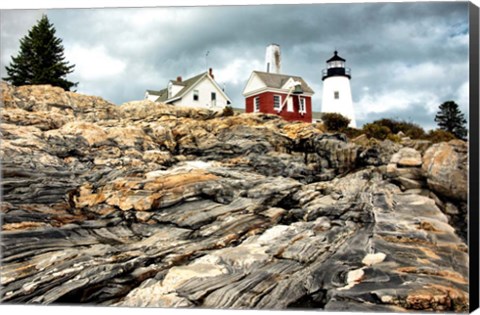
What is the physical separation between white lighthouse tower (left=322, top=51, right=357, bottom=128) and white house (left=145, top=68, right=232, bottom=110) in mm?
3751

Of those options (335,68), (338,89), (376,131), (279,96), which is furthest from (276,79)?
(376,131)

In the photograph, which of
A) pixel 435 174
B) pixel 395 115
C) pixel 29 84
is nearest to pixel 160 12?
pixel 29 84

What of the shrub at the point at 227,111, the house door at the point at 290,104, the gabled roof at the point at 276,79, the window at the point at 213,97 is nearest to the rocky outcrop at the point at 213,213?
the shrub at the point at 227,111

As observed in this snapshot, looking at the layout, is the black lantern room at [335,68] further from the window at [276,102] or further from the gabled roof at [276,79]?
the window at [276,102]

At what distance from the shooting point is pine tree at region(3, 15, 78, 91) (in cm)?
1709

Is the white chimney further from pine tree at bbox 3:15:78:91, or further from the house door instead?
pine tree at bbox 3:15:78:91

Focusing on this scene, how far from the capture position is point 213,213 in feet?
57.0

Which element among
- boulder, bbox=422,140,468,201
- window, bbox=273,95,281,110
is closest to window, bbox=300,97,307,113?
window, bbox=273,95,281,110

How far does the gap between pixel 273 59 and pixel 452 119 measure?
248 inches

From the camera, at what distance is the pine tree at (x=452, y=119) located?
14.8 m

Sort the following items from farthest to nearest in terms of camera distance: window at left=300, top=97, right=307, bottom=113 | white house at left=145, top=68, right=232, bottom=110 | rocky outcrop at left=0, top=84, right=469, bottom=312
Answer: window at left=300, top=97, right=307, bottom=113 → white house at left=145, top=68, right=232, bottom=110 → rocky outcrop at left=0, top=84, right=469, bottom=312

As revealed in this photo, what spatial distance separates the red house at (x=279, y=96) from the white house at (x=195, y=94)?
1039 mm

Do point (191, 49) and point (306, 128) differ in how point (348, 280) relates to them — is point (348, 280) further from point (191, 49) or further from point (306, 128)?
point (191, 49)

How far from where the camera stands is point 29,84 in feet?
61.8
